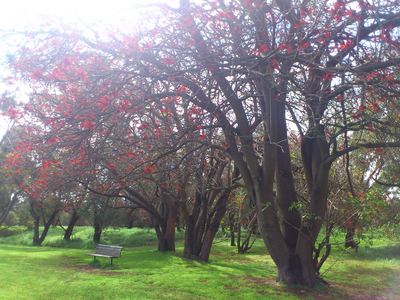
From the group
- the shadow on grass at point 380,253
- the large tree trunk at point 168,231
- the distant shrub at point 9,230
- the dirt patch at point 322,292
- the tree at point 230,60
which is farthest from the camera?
the distant shrub at point 9,230

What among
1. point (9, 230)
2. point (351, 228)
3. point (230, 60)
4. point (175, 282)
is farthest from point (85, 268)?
point (9, 230)

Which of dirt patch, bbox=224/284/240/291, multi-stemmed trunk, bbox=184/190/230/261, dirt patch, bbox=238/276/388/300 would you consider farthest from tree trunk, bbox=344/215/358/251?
multi-stemmed trunk, bbox=184/190/230/261

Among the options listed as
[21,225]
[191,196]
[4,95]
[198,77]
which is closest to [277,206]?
[198,77]

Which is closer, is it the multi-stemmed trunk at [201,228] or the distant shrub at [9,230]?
the multi-stemmed trunk at [201,228]

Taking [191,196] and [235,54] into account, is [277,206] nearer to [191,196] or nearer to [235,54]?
[235,54]

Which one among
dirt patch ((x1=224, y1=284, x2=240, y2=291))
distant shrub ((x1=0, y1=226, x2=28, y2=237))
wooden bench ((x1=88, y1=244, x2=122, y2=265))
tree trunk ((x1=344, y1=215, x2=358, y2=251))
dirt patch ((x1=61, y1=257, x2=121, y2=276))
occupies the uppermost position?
distant shrub ((x1=0, y1=226, x2=28, y2=237))

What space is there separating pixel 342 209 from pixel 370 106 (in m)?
3.34

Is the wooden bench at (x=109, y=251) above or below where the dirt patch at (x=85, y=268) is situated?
above

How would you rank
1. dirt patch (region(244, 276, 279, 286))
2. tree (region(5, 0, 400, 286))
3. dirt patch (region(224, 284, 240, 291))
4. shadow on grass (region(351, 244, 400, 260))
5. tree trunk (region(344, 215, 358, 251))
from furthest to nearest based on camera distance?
shadow on grass (region(351, 244, 400, 260))
dirt patch (region(244, 276, 279, 286))
tree trunk (region(344, 215, 358, 251))
dirt patch (region(224, 284, 240, 291))
tree (region(5, 0, 400, 286))

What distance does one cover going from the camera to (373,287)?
10.9m

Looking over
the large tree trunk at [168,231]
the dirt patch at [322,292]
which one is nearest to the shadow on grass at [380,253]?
the large tree trunk at [168,231]

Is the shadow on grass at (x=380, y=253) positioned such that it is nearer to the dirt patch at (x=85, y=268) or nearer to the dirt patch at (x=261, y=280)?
the dirt patch at (x=261, y=280)

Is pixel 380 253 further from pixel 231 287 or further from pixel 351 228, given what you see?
pixel 231 287

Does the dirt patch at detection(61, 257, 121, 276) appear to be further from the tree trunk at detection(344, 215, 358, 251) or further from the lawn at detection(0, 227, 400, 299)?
the tree trunk at detection(344, 215, 358, 251)
